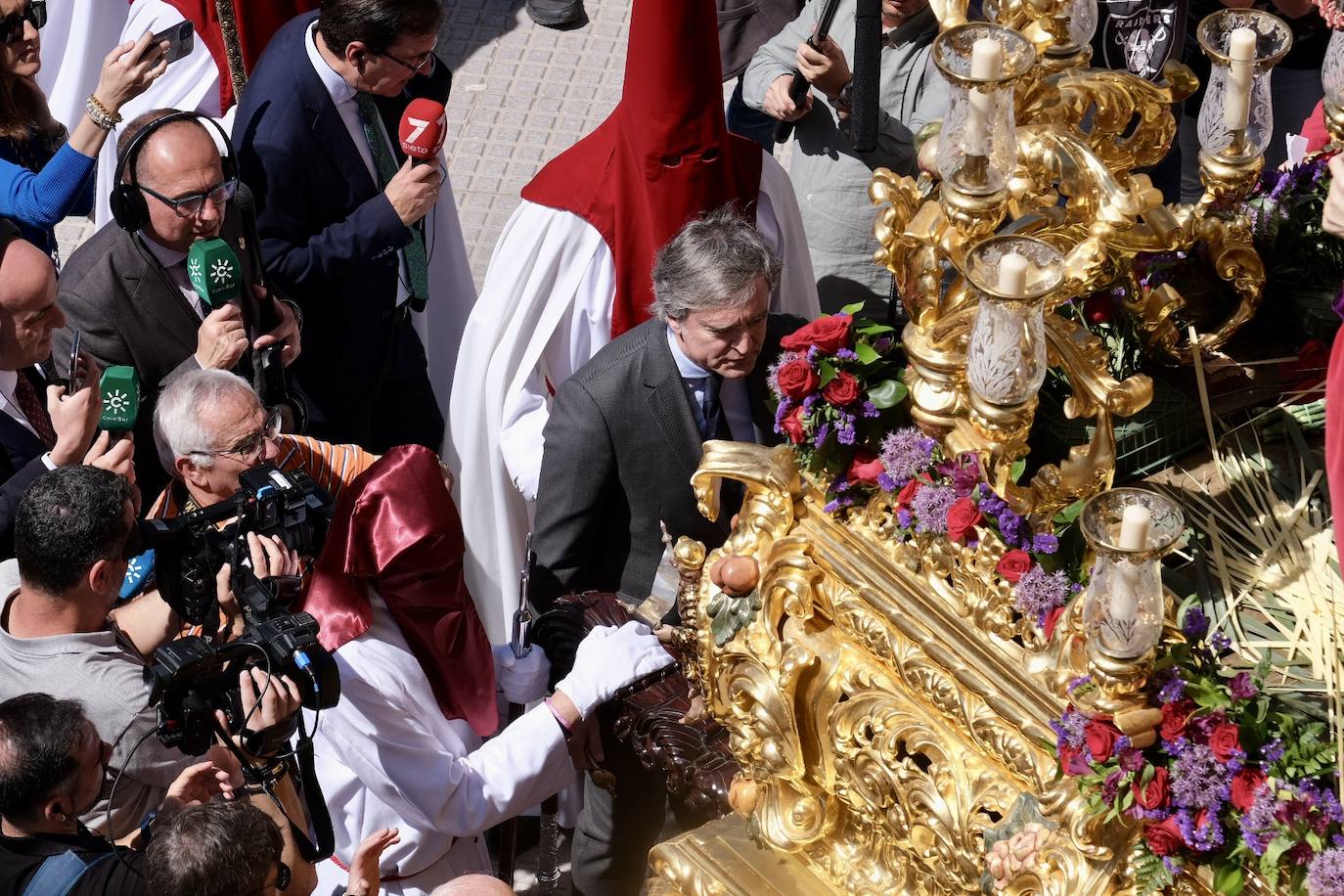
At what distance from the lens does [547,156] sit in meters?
6.73

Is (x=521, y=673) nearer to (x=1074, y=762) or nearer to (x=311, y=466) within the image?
(x=311, y=466)

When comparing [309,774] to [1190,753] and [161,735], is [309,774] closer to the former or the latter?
[161,735]

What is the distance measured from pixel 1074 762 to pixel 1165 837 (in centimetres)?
16

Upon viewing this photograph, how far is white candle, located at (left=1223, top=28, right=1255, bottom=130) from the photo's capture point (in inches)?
98.7

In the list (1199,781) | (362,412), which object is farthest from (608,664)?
(362,412)

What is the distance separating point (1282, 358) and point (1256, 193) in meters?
0.32

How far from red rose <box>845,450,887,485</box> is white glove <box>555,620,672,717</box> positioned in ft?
1.94

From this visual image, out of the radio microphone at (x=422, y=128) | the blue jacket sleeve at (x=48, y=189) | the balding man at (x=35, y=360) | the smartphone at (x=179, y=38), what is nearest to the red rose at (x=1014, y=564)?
the balding man at (x=35, y=360)

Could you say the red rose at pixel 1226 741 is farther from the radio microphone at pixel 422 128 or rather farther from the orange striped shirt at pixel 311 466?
the radio microphone at pixel 422 128

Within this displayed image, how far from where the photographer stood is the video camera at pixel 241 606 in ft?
8.75

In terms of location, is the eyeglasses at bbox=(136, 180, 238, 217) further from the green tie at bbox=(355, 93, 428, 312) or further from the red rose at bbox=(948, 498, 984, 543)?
the red rose at bbox=(948, 498, 984, 543)

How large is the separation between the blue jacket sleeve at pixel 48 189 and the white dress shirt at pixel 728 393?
162 cm

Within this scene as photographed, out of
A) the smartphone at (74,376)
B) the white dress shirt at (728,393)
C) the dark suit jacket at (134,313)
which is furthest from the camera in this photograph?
the dark suit jacket at (134,313)

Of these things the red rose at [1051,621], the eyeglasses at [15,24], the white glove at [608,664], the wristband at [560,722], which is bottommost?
the wristband at [560,722]
